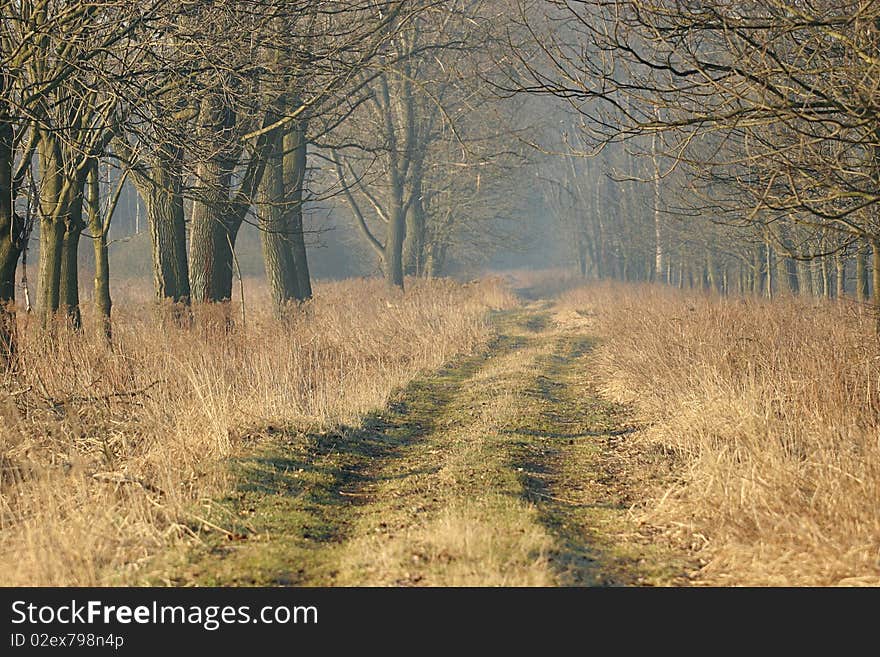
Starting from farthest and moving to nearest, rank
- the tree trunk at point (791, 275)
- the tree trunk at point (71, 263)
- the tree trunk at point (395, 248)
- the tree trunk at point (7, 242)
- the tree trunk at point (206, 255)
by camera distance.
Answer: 1. the tree trunk at point (395, 248)
2. the tree trunk at point (791, 275)
3. the tree trunk at point (206, 255)
4. the tree trunk at point (71, 263)
5. the tree trunk at point (7, 242)

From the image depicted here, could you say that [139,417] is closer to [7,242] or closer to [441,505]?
[7,242]

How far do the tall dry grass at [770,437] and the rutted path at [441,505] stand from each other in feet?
1.69

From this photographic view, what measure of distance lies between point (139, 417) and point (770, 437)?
547 cm

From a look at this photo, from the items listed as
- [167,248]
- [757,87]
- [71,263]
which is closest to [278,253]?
[167,248]

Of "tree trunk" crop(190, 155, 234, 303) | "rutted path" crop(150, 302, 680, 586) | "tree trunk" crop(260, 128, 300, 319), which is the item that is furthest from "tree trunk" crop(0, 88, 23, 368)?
"tree trunk" crop(260, 128, 300, 319)

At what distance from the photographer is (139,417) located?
859 cm

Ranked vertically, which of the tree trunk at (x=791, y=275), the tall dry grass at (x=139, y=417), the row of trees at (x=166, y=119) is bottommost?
the tall dry grass at (x=139, y=417)

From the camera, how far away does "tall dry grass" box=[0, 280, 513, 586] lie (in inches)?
234

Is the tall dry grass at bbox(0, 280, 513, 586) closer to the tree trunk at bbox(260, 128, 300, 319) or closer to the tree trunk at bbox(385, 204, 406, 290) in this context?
the tree trunk at bbox(260, 128, 300, 319)

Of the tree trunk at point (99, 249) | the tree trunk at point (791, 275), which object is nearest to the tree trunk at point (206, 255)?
the tree trunk at point (99, 249)

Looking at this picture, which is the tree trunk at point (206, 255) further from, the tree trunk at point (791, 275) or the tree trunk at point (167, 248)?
the tree trunk at point (791, 275)

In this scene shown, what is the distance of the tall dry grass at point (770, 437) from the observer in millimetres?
5508
